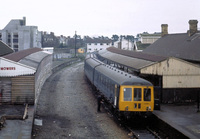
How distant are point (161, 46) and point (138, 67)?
52.8 ft

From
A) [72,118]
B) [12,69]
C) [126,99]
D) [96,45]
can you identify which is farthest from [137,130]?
[96,45]

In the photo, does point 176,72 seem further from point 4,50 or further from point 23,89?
point 4,50

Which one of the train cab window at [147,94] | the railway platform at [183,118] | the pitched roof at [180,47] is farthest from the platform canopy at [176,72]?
the train cab window at [147,94]

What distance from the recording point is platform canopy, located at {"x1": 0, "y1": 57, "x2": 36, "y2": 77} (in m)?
17.5

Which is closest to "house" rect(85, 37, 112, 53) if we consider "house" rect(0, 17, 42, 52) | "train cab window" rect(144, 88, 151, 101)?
"house" rect(0, 17, 42, 52)

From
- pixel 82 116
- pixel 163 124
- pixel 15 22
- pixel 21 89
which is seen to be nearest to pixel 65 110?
pixel 82 116

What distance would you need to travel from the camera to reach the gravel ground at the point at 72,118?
1448cm

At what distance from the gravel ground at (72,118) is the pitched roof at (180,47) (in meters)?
9.88

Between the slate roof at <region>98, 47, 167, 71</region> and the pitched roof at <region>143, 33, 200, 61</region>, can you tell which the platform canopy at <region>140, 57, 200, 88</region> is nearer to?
the slate roof at <region>98, 47, 167, 71</region>

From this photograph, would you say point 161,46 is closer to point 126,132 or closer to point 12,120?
point 126,132

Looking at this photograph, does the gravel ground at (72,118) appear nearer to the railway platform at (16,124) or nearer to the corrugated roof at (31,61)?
the railway platform at (16,124)

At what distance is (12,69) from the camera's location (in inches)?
693

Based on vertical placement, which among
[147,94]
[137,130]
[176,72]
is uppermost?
[176,72]

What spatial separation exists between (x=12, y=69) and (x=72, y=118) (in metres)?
4.84
